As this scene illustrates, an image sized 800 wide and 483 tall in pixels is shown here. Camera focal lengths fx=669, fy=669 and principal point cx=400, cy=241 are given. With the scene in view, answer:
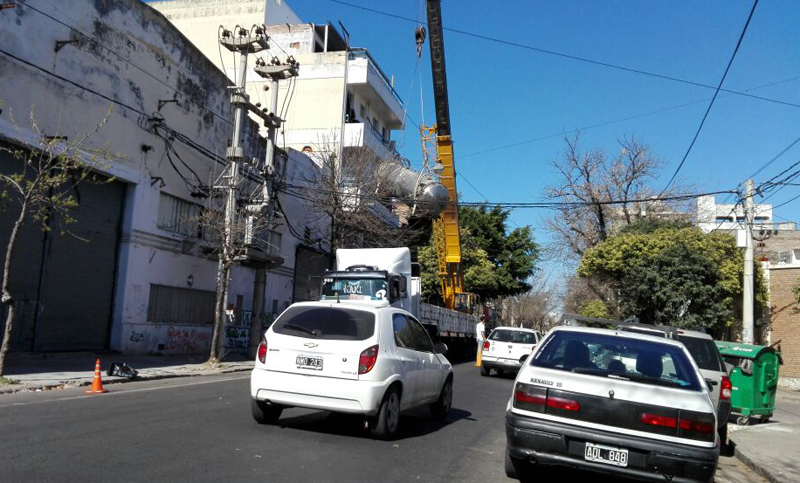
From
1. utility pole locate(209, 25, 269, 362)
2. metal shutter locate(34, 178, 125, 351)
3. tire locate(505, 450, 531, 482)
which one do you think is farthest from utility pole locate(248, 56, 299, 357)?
tire locate(505, 450, 531, 482)

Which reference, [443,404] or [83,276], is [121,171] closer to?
[83,276]

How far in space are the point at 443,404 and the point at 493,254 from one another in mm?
37846

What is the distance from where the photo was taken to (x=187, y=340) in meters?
22.4

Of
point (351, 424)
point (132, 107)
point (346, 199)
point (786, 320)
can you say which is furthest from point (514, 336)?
point (786, 320)

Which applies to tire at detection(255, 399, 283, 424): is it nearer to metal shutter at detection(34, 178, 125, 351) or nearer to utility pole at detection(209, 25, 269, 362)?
metal shutter at detection(34, 178, 125, 351)

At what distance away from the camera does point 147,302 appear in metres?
20.4

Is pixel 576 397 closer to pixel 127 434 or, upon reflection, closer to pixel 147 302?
pixel 127 434

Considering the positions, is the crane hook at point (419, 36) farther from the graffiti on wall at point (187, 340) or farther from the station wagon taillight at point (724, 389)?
the station wagon taillight at point (724, 389)

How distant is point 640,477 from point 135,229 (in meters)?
17.3

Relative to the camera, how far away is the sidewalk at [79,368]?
12.5 metres

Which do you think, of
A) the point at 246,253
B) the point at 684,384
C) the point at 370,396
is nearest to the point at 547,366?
the point at 684,384

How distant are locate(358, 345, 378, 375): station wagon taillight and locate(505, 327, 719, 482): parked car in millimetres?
2030

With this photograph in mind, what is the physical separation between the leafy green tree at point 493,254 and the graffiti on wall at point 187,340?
71.9ft

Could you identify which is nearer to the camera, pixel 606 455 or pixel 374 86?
pixel 606 455
